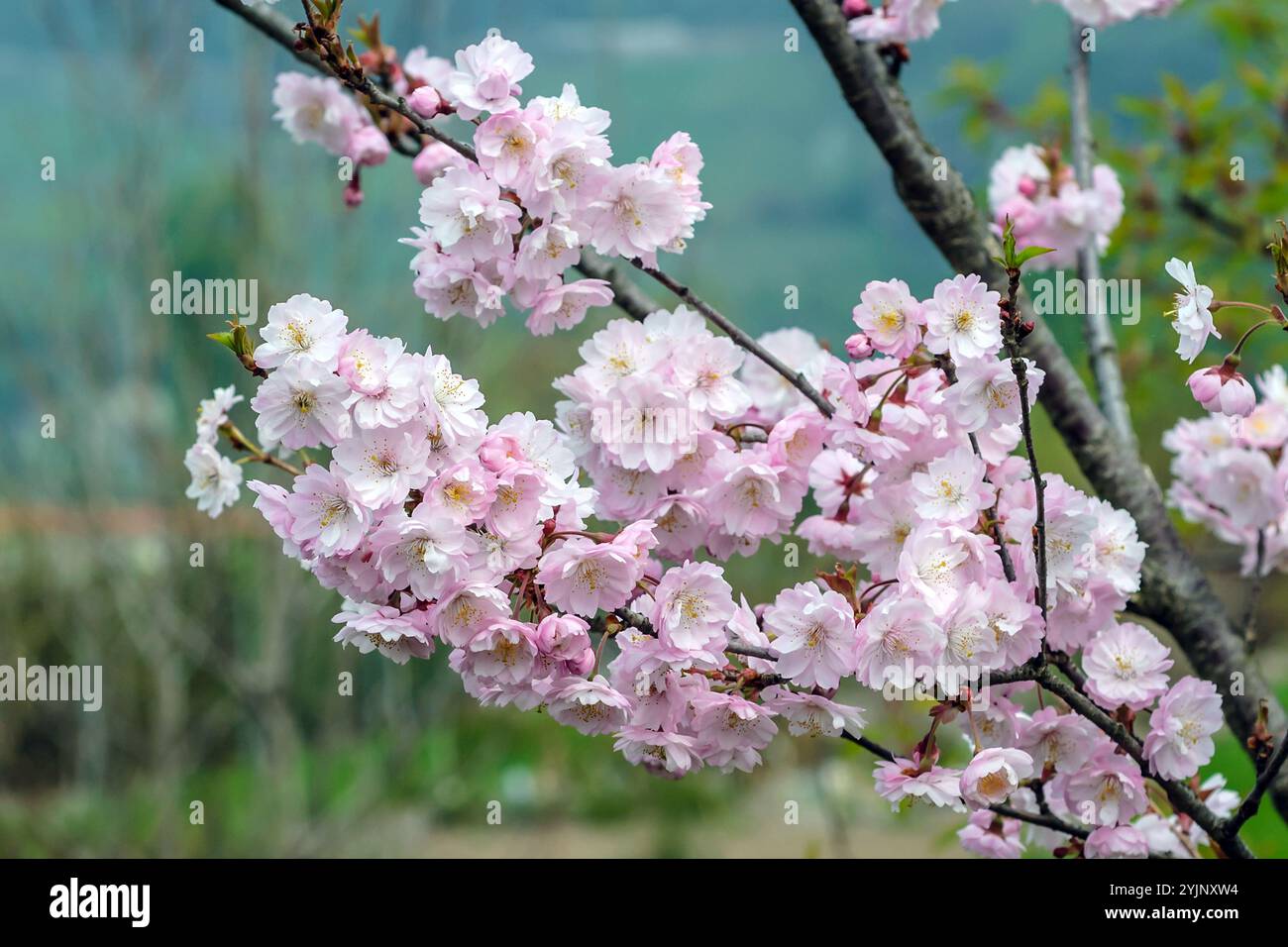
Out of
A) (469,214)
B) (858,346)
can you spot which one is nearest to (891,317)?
(858,346)

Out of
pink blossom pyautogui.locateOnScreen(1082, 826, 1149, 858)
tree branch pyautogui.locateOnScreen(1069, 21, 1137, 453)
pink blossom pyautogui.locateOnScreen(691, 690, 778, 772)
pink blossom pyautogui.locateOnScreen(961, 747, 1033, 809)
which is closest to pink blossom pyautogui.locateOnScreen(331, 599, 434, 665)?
pink blossom pyautogui.locateOnScreen(691, 690, 778, 772)

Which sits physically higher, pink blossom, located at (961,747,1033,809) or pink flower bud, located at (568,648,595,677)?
pink flower bud, located at (568,648,595,677)

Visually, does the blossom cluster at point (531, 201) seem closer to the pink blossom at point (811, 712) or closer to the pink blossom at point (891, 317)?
the pink blossom at point (891, 317)

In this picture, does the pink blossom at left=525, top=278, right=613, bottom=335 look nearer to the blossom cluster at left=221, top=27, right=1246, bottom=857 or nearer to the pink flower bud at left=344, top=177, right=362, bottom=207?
the blossom cluster at left=221, top=27, right=1246, bottom=857

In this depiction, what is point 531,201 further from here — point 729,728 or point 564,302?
point 729,728

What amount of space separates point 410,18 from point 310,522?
3.11m

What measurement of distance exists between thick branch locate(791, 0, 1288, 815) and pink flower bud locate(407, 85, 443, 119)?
1.62ft

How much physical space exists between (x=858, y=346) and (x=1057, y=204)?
76 centimetres

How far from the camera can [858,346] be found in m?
1.06

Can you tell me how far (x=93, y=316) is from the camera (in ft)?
13.0

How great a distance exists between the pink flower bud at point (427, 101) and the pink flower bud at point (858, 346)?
43cm

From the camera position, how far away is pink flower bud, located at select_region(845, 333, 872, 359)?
106 cm

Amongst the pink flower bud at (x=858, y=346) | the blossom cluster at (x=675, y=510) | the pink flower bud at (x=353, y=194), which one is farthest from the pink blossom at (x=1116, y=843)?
the pink flower bud at (x=353, y=194)
